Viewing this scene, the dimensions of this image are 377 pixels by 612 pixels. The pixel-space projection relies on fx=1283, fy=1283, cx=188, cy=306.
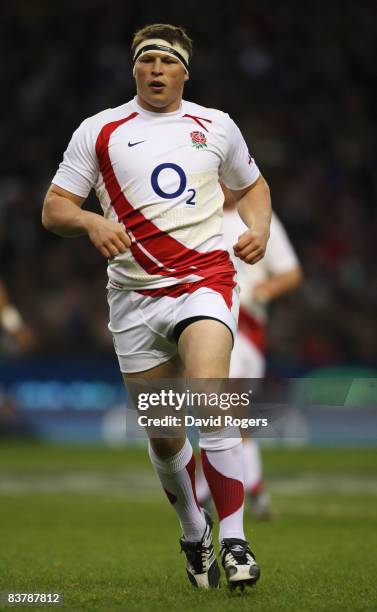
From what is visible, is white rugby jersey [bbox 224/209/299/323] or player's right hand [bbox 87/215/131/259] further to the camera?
white rugby jersey [bbox 224/209/299/323]

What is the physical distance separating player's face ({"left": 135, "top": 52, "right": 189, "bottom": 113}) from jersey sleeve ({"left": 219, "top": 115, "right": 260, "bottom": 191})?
0.30m

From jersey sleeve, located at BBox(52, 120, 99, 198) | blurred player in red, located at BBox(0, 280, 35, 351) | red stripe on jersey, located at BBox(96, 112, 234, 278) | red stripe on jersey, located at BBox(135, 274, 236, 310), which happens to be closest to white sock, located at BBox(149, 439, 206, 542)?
red stripe on jersey, located at BBox(135, 274, 236, 310)

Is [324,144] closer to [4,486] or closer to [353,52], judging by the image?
[353,52]

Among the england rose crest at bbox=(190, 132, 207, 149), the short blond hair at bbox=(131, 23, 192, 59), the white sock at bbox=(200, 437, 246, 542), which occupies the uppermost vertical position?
the short blond hair at bbox=(131, 23, 192, 59)

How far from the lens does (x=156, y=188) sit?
5.55 m

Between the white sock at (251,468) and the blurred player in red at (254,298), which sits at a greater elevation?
the blurred player in red at (254,298)

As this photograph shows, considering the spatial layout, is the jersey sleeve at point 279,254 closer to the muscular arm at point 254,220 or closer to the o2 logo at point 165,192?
the muscular arm at point 254,220

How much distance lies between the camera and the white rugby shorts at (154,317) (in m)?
5.43

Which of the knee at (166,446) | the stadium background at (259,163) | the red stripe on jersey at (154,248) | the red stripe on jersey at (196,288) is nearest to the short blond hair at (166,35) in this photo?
the red stripe on jersey at (154,248)

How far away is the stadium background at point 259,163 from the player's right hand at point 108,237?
7.20 meters

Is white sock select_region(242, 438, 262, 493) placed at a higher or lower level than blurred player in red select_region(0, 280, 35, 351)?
lower

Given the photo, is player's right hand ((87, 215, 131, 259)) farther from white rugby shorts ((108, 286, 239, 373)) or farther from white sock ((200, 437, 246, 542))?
white sock ((200, 437, 246, 542))

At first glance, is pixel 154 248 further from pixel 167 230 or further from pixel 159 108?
pixel 159 108

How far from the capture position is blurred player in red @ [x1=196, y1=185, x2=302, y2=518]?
31.2 feet
